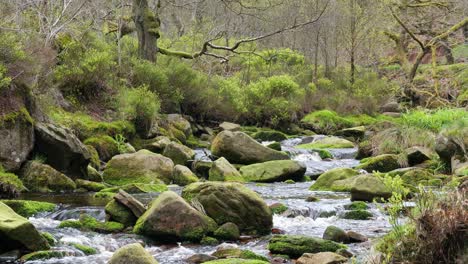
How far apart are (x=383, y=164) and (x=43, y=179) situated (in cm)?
893

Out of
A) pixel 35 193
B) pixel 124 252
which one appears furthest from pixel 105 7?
pixel 124 252

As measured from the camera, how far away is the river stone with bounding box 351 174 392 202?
37.2 ft

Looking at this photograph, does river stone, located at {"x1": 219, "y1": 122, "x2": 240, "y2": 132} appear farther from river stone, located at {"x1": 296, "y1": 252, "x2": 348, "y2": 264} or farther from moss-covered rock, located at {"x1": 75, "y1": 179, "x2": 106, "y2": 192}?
river stone, located at {"x1": 296, "y1": 252, "x2": 348, "y2": 264}

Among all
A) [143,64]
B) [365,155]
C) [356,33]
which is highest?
[356,33]

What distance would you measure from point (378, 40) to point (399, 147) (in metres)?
16.4

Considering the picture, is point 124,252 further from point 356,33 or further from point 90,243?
point 356,33

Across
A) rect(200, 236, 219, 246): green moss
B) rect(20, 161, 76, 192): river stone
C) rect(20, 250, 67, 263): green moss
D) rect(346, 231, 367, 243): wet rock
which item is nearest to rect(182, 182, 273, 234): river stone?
rect(200, 236, 219, 246): green moss

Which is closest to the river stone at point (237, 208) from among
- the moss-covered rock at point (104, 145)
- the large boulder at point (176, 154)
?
the large boulder at point (176, 154)

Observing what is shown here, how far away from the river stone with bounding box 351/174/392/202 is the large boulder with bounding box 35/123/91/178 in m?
6.05

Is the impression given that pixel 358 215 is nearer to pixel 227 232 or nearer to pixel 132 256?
pixel 227 232

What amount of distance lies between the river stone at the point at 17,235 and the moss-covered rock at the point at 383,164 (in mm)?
10397

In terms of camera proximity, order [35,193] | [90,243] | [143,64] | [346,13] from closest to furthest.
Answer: [90,243] → [35,193] → [143,64] → [346,13]

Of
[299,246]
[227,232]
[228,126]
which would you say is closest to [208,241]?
[227,232]

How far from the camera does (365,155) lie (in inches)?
765
